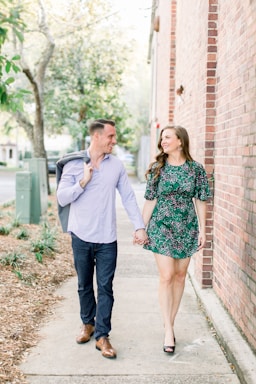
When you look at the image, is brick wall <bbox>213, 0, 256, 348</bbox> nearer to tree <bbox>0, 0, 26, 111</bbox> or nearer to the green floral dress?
the green floral dress

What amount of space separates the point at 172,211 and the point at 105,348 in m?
1.22

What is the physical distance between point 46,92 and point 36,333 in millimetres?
19893

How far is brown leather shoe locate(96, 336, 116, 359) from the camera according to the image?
14.7 ft

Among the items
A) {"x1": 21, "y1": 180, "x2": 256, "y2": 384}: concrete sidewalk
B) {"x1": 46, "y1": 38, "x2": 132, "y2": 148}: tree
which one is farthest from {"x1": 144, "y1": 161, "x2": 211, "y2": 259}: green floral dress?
{"x1": 46, "y1": 38, "x2": 132, "y2": 148}: tree

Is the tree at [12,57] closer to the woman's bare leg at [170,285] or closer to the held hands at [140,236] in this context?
the held hands at [140,236]

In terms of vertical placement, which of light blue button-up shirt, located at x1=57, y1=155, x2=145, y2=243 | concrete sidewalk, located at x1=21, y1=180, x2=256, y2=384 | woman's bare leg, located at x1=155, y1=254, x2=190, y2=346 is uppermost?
light blue button-up shirt, located at x1=57, y1=155, x2=145, y2=243

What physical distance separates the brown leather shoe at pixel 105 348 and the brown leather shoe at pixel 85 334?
0.74 feet

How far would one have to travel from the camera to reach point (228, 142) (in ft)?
18.0

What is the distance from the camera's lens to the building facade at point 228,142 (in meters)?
4.51

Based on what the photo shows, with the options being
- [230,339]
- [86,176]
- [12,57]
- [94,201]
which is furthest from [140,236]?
[12,57]

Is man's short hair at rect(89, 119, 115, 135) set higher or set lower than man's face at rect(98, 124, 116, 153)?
higher

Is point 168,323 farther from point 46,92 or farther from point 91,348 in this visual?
point 46,92

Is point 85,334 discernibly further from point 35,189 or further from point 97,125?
point 35,189

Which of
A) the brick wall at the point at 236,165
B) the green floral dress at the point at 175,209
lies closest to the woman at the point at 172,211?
the green floral dress at the point at 175,209
